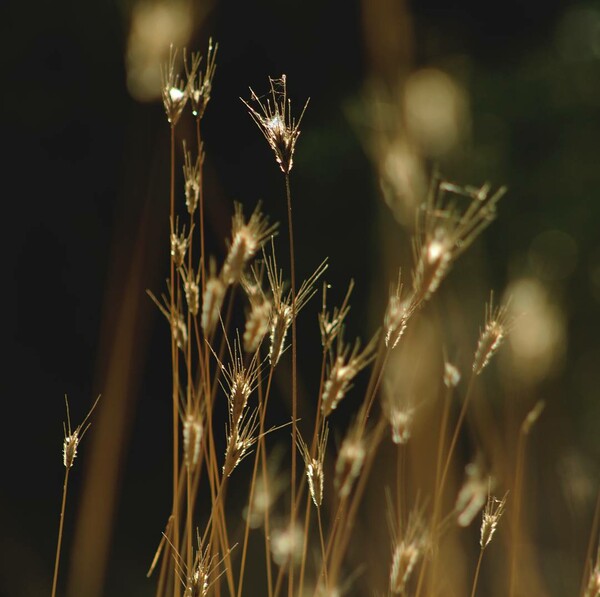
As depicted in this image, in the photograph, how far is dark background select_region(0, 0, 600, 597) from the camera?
183cm

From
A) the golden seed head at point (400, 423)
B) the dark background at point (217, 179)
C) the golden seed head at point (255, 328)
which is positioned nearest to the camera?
the golden seed head at point (255, 328)

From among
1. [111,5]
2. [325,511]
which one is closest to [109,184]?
[111,5]

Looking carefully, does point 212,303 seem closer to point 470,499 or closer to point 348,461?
point 348,461

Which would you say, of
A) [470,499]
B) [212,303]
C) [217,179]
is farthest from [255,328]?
[217,179]

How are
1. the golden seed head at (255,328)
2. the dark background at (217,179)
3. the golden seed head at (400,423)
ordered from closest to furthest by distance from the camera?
the golden seed head at (255,328) → the golden seed head at (400,423) → the dark background at (217,179)

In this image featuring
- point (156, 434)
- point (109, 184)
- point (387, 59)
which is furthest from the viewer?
point (156, 434)

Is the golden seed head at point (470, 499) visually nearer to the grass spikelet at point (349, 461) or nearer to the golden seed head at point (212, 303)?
the grass spikelet at point (349, 461)

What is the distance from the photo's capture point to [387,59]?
1.75 meters

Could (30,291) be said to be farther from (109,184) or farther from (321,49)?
(321,49)

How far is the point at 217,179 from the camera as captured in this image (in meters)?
1.86

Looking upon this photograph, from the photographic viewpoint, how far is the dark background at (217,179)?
183cm

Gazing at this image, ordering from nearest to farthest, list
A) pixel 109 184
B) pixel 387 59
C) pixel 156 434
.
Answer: pixel 387 59 < pixel 109 184 < pixel 156 434

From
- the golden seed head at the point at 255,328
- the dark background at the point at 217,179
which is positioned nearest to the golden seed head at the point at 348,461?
the golden seed head at the point at 255,328

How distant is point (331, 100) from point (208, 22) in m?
0.38
